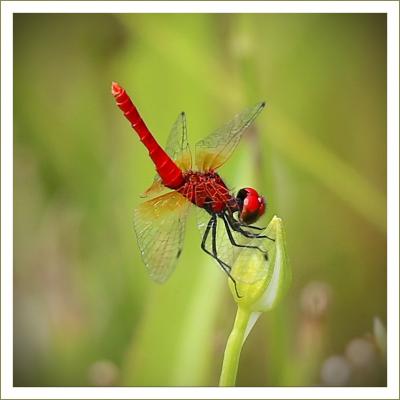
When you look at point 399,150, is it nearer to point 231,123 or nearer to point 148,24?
point 231,123

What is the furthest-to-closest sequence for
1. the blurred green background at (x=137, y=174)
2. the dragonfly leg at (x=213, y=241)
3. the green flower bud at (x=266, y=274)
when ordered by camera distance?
the blurred green background at (x=137, y=174) → the dragonfly leg at (x=213, y=241) → the green flower bud at (x=266, y=274)

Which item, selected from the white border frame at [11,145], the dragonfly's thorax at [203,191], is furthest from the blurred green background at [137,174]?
the dragonfly's thorax at [203,191]

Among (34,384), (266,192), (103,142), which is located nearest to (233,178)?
(266,192)

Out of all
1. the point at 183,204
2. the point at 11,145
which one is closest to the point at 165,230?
the point at 183,204

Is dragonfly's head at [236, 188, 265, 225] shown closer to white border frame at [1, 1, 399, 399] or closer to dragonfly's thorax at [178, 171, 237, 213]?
dragonfly's thorax at [178, 171, 237, 213]

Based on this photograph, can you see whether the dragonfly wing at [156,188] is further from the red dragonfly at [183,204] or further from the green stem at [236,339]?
the green stem at [236,339]
